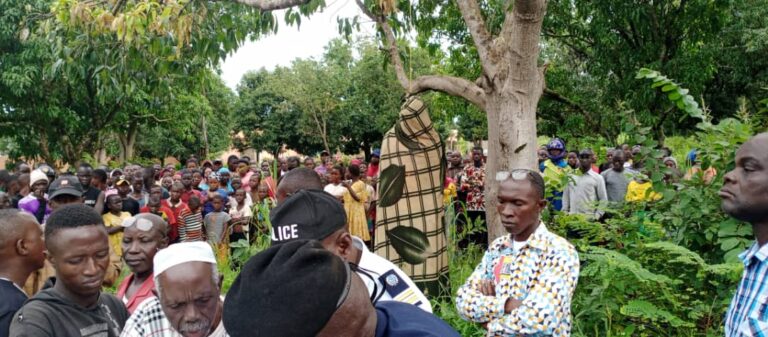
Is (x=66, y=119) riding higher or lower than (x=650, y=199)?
higher

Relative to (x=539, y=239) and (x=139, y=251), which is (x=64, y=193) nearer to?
(x=139, y=251)

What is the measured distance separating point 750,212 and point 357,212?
6.54 metres

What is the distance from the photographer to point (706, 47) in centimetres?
1327

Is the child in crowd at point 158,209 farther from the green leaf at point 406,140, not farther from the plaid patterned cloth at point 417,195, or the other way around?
the green leaf at point 406,140

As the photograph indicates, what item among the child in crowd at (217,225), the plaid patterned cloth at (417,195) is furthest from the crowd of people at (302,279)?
the child in crowd at (217,225)

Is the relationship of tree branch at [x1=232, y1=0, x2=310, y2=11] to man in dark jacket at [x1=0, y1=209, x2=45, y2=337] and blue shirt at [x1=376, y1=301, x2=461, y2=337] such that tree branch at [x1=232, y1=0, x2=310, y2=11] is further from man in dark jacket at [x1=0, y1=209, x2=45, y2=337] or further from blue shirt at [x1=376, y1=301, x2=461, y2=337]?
blue shirt at [x1=376, y1=301, x2=461, y2=337]

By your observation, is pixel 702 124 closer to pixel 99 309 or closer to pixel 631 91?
pixel 99 309

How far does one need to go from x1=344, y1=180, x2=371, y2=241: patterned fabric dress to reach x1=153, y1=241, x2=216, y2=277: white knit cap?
6007 mm

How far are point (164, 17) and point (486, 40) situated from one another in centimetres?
258

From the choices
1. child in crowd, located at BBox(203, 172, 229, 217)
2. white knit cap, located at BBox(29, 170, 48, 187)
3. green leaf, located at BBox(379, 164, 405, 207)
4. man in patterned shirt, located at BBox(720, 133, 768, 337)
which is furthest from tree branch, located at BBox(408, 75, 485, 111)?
white knit cap, located at BBox(29, 170, 48, 187)

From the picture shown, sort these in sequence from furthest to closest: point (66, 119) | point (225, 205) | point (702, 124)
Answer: point (66, 119)
point (225, 205)
point (702, 124)

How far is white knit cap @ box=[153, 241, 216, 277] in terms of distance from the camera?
237cm

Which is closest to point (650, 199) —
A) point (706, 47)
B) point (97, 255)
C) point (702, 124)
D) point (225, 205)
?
point (702, 124)

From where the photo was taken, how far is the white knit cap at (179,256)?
93.4 inches
